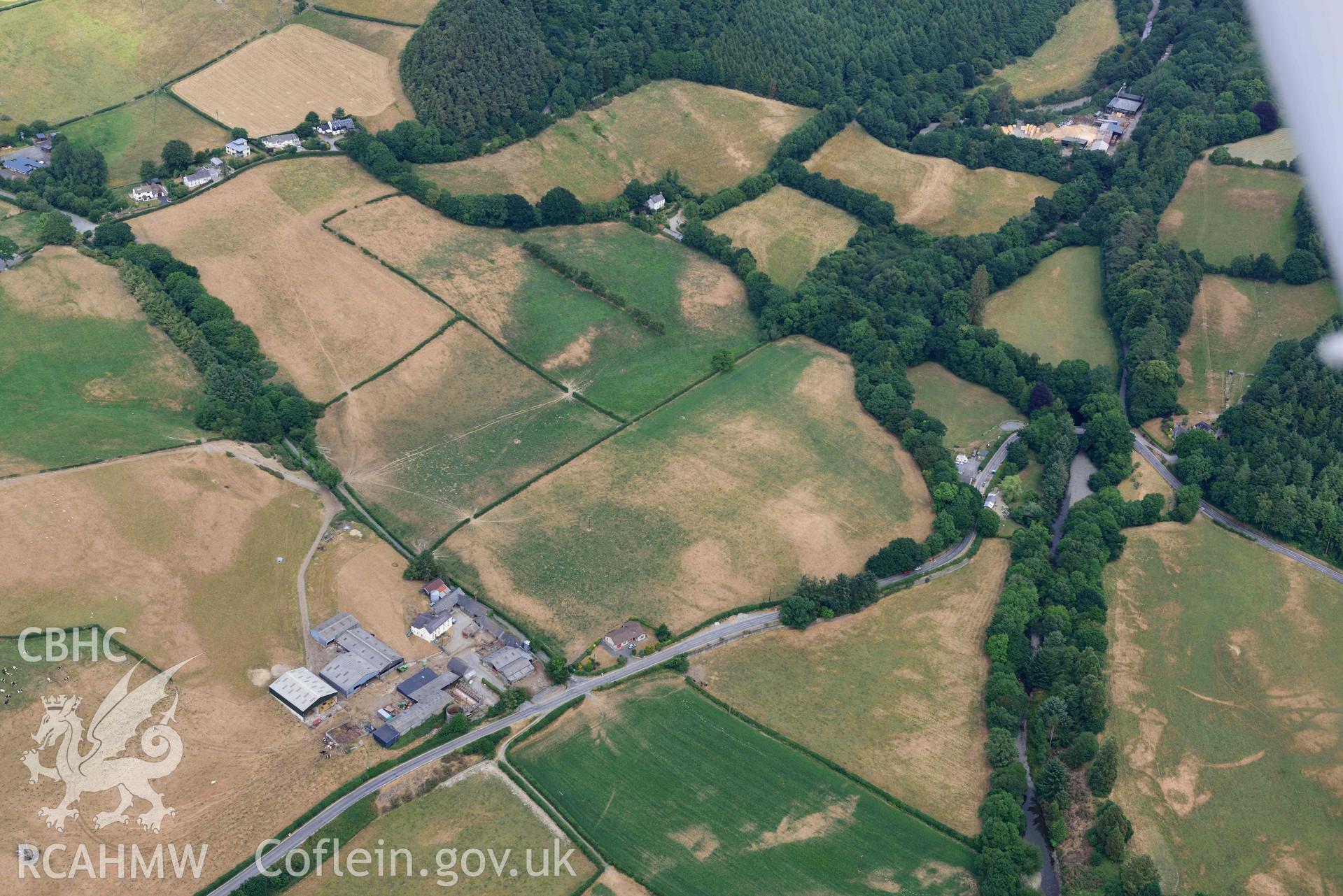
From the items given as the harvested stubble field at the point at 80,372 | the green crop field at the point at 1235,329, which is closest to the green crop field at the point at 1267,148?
the green crop field at the point at 1235,329

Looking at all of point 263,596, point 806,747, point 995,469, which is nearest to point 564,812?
point 806,747

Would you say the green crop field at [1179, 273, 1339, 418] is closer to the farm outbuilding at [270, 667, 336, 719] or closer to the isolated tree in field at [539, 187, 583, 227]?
the isolated tree in field at [539, 187, 583, 227]

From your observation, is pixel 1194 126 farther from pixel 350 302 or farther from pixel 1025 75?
pixel 350 302

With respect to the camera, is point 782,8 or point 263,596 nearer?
point 263,596

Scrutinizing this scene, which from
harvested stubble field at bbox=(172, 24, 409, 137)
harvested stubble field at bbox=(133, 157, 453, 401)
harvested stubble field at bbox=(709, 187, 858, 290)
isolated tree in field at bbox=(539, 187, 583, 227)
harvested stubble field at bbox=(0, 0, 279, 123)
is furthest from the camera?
harvested stubble field at bbox=(0, 0, 279, 123)

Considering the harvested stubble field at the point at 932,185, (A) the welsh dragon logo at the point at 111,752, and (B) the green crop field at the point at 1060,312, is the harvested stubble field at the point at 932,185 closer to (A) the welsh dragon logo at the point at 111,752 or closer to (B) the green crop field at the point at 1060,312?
(B) the green crop field at the point at 1060,312

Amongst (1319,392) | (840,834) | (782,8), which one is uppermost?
(782,8)

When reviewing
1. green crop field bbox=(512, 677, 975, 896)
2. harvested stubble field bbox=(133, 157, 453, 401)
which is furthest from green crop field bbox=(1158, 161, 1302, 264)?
harvested stubble field bbox=(133, 157, 453, 401)
